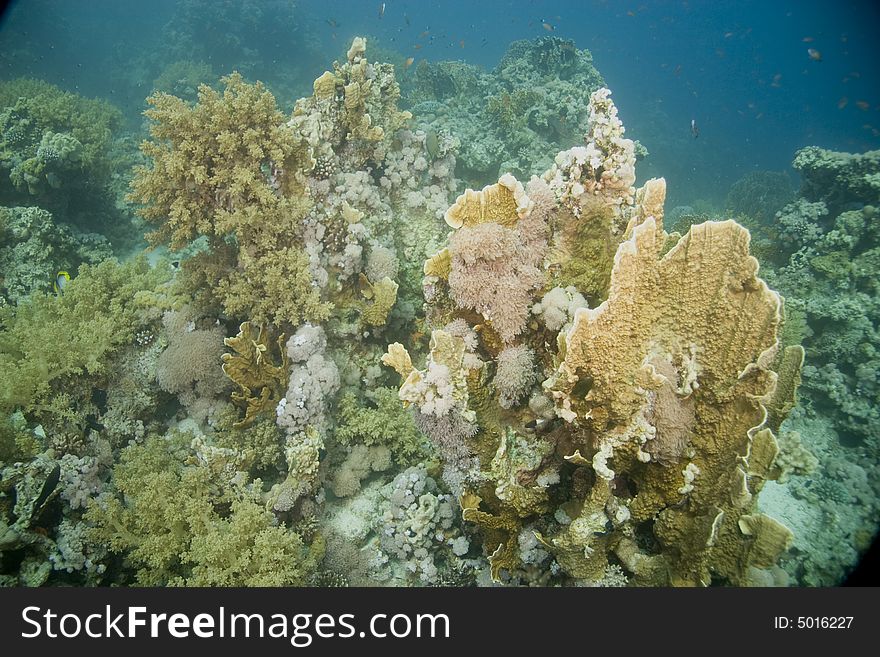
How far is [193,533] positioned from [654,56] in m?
105

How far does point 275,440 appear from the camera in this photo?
5.32 meters

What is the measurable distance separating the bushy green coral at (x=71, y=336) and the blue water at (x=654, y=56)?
51.7 ft

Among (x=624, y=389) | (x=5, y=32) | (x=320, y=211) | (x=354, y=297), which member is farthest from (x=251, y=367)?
(x=5, y=32)

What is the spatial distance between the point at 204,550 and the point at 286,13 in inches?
1291

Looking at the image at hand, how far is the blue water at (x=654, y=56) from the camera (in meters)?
24.4

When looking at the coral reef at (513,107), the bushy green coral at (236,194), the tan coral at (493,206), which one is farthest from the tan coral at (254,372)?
the coral reef at (513,107)

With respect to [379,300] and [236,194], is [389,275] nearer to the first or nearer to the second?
[379,300]

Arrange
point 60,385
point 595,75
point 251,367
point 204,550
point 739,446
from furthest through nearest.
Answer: point 595,75
point 60,385
point 251,367
point 204,550
point 739,446

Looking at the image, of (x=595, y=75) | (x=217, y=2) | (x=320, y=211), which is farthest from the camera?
(x=217, y=2)

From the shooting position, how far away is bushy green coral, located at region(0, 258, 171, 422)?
518 centimetres

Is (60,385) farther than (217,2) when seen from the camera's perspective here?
No

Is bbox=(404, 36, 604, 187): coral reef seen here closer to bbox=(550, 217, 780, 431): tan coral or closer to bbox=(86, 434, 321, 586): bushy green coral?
bbox=(550, 217, 780, 431): tan coral

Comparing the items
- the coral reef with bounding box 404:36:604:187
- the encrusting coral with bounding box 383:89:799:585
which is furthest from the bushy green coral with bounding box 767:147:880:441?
the coral reef with bounding box 404:36:604:187

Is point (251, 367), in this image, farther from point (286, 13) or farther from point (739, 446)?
point (286, 13)
